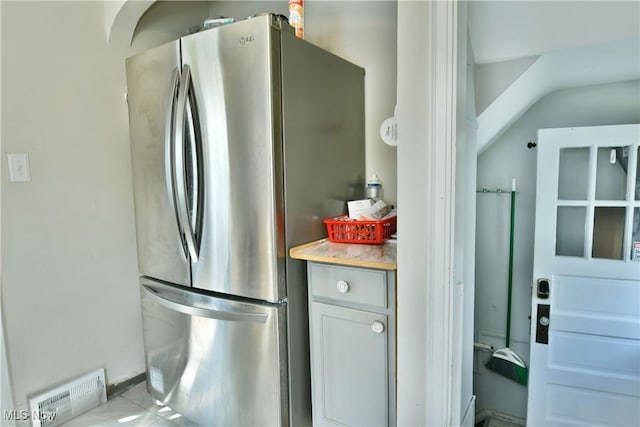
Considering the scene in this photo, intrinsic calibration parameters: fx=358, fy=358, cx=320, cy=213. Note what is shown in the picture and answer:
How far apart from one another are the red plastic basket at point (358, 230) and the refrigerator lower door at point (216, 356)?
41 centimetres

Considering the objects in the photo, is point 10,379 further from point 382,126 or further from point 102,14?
point 382,126

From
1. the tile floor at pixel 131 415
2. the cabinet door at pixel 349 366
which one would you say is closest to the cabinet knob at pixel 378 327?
the cabinet door at pixel 349 366

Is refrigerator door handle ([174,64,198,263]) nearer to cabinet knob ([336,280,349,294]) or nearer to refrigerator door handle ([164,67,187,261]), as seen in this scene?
refrigerator door handle ([164,67,187,261])

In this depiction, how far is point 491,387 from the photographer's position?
221cm

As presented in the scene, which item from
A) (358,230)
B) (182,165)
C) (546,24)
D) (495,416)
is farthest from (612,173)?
(182,165)

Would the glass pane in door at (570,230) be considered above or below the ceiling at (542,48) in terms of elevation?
below

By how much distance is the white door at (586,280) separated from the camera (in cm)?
175

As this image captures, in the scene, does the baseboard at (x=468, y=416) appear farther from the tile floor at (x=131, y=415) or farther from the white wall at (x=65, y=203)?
the white wall at (x=65, y=203)

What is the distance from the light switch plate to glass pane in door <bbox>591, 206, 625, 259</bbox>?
8.84 ft

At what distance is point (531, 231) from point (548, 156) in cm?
45

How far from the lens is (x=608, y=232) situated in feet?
5.92

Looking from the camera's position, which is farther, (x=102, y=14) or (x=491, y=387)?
(x=491, y=387)

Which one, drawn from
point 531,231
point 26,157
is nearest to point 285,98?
point 26,157

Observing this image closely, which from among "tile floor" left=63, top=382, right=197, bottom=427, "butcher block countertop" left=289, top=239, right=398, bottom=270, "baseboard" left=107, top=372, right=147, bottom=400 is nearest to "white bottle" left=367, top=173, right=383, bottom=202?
"butcher block countertop" left=289, top=239, right=398, bottom=270
